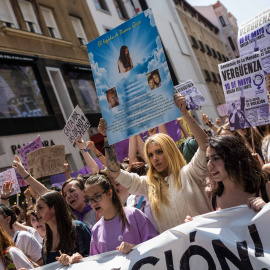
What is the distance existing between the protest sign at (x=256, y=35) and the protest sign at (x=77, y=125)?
2.13m

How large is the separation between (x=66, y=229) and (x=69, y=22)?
16038 mm

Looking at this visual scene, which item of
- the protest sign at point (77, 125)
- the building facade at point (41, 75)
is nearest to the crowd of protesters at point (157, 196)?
the protest sign at point (77, 125)

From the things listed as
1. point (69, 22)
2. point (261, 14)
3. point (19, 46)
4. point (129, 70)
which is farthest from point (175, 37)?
point (129, 70)

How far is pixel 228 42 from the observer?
5106 cm

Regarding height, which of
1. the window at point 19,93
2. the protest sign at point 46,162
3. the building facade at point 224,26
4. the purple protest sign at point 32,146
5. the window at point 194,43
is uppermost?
the building facade at point 224,26

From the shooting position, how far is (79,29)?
19.7 metres

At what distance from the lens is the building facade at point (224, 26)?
51.1 m

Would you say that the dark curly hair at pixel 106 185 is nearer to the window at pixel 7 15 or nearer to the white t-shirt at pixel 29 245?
the white t-shirt at pixel 29 245

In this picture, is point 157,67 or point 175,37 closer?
point 157,67

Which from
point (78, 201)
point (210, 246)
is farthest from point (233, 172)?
point (78, 201)

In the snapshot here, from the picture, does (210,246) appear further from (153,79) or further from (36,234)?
(36,234)

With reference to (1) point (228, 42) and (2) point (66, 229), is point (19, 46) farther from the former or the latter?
(1) point (228, 42)

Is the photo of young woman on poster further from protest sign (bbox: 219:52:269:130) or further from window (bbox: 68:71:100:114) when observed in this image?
window (bbox: 68:71:100:114)

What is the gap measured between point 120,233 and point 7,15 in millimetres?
13650
